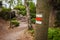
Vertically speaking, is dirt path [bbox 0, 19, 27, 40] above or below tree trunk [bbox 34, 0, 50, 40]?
below

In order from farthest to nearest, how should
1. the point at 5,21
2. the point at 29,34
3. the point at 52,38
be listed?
the point at 5,21 < the point at 29,34 < the point at 52,38

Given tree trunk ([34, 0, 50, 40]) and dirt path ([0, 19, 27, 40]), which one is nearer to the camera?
tree trunk ([34, 0, 50, 40])

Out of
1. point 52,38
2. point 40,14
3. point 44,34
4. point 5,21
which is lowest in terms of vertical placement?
point 5,21

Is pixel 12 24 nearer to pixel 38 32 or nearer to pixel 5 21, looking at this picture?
pixel 5 21

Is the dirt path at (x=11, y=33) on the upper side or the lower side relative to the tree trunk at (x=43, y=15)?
lower

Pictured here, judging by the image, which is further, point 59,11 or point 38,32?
point 59,11

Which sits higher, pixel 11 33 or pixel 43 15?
pixel 43 15

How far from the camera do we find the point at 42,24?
16.9ft

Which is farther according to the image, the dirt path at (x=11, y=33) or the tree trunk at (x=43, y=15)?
the dirt path at (x=11, y=33)

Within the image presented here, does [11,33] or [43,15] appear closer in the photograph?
[43,15]

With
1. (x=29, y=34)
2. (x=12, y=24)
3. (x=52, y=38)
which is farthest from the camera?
(x=12, y=24)

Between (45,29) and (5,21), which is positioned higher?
(45,29)

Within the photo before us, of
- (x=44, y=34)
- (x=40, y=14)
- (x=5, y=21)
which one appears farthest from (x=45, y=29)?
(x=5, y=21)

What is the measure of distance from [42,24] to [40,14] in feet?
0.98
